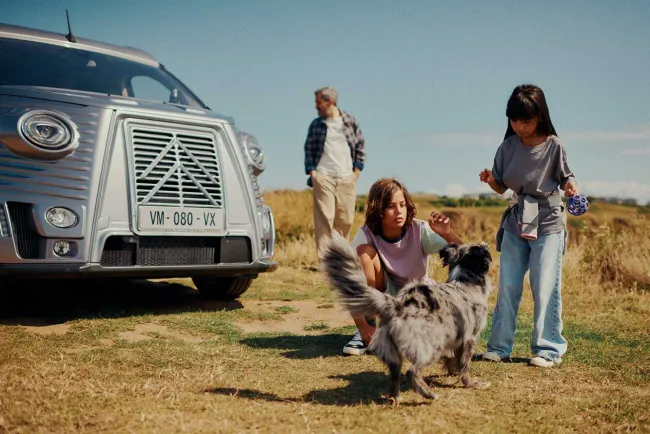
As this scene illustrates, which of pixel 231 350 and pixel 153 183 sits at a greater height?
pixel 153 183

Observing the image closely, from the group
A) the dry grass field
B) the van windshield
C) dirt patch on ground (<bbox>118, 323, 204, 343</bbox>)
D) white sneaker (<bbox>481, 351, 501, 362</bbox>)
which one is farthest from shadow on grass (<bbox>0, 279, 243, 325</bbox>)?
white sneaker (<bbox>481, 351, 501, 362</bbox>)

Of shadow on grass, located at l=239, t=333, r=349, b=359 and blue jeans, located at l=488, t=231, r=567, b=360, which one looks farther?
shadow on grass, located at l=239, t=333, r=349, b=359

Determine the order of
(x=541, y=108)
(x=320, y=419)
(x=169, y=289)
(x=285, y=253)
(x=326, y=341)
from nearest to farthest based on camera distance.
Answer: (x=320, y=419)
(x=541, y=108)
(x=326, y=341)
(x=169, y=289)
(x=285, y=253)

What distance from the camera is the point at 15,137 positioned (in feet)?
15.7

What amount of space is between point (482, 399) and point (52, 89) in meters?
4.21

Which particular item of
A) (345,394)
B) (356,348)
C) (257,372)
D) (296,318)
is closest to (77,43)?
(296,318)

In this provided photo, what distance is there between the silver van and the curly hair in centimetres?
167

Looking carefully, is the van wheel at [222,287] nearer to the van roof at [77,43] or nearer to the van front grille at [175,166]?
the van front grille at [175,166]

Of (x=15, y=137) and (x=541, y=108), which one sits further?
(x=15, y=137)

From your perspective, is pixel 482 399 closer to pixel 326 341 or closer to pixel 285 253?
pixel 326 341

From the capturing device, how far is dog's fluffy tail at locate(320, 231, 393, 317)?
11.3ft

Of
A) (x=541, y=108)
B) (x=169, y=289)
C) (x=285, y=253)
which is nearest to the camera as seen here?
(x=541, y=108)

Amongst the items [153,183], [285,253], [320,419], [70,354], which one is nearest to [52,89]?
[153,183]

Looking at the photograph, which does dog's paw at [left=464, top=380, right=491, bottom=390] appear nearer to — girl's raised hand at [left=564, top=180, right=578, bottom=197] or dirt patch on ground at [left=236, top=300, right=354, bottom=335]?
girl's raised hand at [left=564, top=180, right=578, bottom=197]
